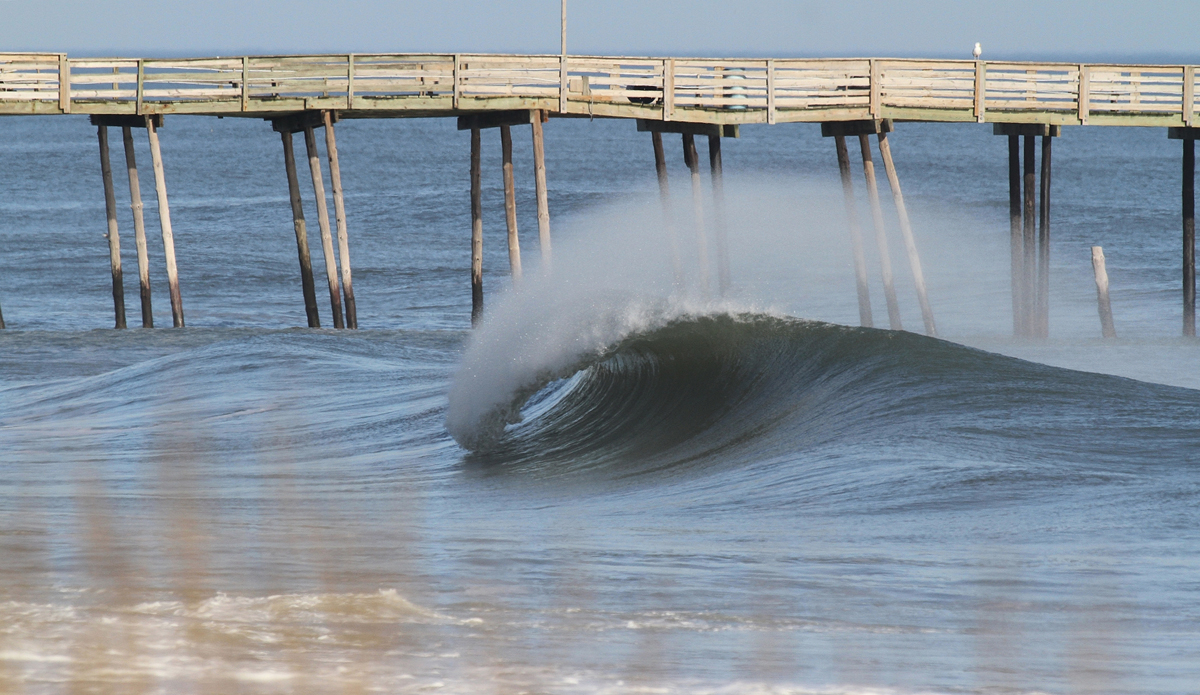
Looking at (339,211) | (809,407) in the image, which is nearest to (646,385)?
(809,407)

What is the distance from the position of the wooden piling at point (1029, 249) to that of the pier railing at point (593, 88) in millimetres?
1109

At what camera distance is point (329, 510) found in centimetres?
704

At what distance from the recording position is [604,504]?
744 centimetres

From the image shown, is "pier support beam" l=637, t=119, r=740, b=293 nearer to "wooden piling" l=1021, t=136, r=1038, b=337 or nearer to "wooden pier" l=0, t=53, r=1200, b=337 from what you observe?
"wooden pier" l=0, t=53, r=1200, b=337

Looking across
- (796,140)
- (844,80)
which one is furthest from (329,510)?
(796,140)

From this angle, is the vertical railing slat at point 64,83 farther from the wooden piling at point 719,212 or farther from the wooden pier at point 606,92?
the wooden piling at point 719,212

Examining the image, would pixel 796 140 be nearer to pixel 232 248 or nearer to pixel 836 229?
pixel 836 229

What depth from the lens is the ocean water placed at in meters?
3.99

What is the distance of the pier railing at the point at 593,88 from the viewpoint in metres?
16.8

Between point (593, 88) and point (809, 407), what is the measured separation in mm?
8049

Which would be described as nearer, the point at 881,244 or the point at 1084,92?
the point at 1084,92

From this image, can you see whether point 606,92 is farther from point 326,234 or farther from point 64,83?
point 64,83

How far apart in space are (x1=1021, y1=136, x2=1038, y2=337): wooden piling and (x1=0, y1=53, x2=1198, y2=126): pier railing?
1109 mm

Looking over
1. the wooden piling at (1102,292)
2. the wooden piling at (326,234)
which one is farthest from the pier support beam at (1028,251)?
the wooden piling at (326,234)
